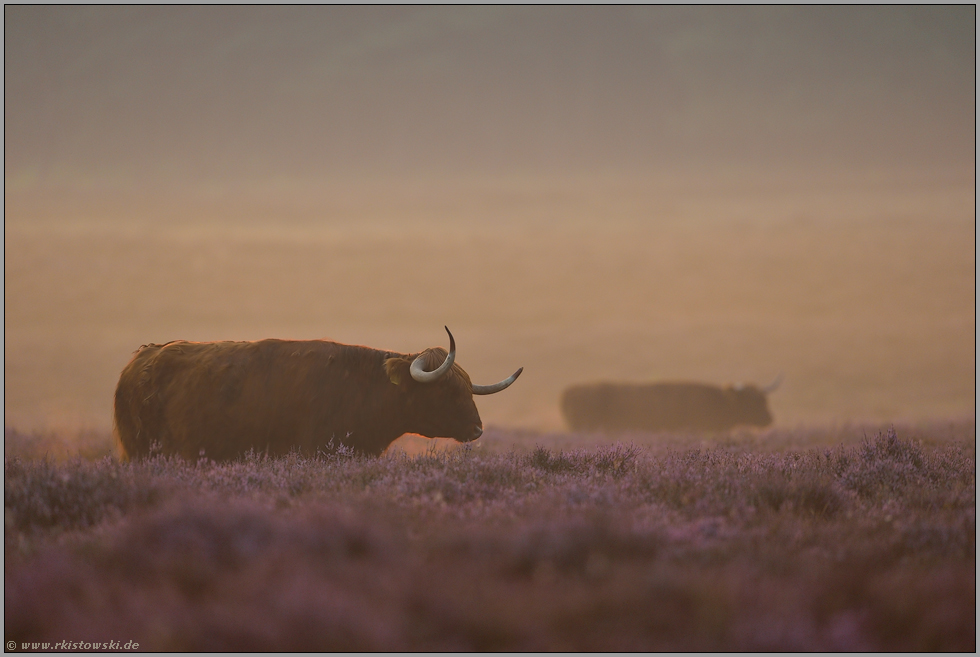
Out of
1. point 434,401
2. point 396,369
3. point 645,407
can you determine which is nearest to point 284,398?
point 396,369

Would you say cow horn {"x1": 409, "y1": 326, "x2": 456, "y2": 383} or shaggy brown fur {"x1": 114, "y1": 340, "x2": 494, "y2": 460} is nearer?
shaggy brown fur {"x1": 114, "y1": 340, "x2": 494, "y2": 460}

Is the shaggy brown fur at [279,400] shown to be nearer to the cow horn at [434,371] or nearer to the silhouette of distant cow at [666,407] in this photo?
the cow horn at [434,371]

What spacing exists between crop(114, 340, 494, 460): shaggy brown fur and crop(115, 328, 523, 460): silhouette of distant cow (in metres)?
0.01

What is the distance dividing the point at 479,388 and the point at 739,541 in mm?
4983

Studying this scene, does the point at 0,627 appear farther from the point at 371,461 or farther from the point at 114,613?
the point at 371,461

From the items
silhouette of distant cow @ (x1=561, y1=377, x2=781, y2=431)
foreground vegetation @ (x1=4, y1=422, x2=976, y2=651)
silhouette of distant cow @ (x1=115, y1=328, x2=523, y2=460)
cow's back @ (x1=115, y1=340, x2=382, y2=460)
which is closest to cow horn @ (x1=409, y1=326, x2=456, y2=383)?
silhouette of distant cow @ (x1=115, y1=328, x2=523, y2=460)

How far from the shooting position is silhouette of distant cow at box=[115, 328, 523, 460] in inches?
295

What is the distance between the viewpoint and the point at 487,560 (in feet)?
11.4

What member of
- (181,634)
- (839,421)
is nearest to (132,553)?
(181,634)

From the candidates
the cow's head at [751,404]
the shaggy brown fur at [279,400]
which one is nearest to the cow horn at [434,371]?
the shaggy brown fur at [279,400]

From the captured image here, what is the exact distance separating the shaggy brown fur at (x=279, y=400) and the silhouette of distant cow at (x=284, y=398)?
0.03 feet

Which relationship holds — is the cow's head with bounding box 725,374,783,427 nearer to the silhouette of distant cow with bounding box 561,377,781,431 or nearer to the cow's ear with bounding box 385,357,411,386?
the silhouette of distant cow with bounding box 561,377,781,431

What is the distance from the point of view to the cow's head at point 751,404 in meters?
26.2

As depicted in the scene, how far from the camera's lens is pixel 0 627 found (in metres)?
3.21
